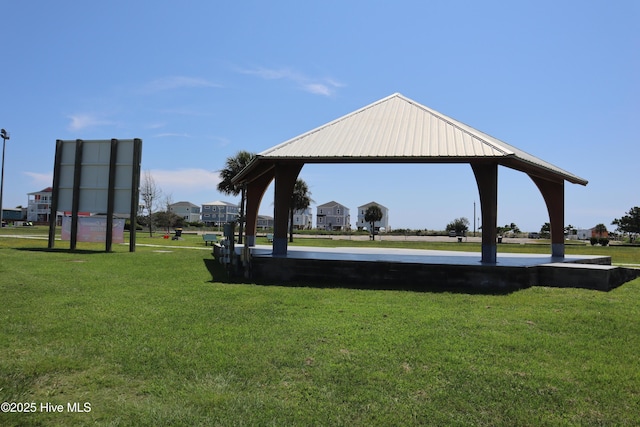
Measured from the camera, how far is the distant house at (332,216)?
12400 centimetres

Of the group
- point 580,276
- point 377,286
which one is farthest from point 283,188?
point 580,276

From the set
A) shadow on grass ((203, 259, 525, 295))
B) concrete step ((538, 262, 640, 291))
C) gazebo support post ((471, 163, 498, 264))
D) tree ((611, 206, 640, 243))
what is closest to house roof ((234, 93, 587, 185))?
gazebo support post ((471, 163, 498, 264))

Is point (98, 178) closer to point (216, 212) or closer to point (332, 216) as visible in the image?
point (332, 216)

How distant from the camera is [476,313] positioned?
855 cm

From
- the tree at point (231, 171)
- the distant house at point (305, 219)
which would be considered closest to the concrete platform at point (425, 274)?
the tree at point (231, 171)

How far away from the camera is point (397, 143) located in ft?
44.4

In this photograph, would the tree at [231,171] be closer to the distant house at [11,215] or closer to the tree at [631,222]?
the tree at [631,222]

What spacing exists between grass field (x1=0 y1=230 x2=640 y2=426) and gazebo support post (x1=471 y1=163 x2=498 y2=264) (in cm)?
328

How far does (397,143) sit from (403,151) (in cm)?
81

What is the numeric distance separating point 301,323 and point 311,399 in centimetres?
291

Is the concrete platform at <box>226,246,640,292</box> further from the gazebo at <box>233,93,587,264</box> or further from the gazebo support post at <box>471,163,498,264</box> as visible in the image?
the gazebo at <box>233,93,587,264</box>

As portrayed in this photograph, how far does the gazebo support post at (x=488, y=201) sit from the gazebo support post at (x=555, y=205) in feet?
19.6

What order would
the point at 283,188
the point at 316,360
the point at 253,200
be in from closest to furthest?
the point at 316,360 < the point at 283,188 < the point at 253,200

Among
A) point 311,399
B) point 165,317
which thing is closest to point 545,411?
point 311,399
